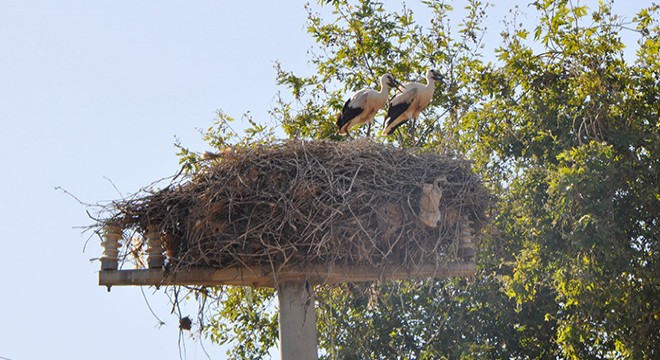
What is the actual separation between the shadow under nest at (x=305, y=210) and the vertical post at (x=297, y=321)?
462mm

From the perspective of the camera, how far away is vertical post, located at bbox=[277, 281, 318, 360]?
10922 millimetres

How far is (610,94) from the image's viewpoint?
1558 centimetres

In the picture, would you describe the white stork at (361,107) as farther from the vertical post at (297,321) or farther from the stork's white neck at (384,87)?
the vertical post at (297,321)

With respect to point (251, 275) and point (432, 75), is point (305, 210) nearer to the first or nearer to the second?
point (251, 275)

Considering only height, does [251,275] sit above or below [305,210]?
below

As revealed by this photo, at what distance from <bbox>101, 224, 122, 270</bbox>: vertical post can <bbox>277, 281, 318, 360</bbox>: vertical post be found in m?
1.31

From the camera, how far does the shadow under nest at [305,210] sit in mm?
10516

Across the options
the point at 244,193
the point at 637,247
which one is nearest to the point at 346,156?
the point at 244,193

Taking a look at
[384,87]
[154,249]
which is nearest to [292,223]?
[154,249]

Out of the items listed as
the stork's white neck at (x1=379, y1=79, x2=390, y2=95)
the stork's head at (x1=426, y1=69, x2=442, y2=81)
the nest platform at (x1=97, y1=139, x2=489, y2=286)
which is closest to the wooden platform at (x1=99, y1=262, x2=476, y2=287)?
the nest platform at (x1=97, y1=139, x2=489, y2=286)

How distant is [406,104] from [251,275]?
402cm

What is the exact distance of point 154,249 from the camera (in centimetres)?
1077

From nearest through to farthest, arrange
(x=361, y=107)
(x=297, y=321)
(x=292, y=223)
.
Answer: (x=292, y=223) < (x=297, y=321) < (x=361, y=107)

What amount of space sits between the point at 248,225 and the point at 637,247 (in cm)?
585
